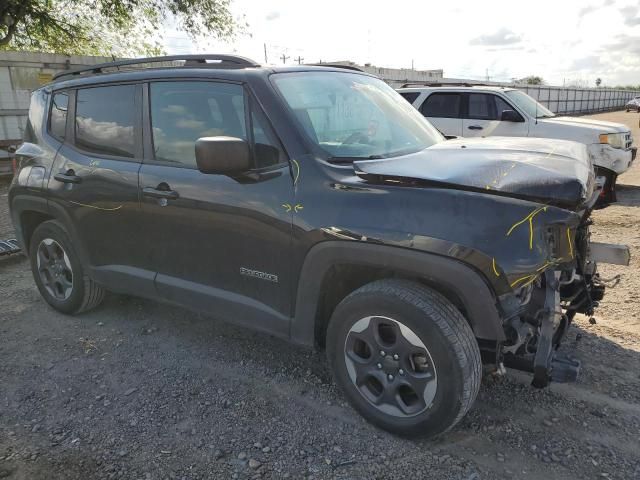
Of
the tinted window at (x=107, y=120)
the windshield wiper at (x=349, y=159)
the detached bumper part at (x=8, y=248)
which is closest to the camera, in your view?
the windshield wiper at (x=349, y=159)

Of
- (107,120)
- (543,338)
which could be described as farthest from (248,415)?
(107,120)

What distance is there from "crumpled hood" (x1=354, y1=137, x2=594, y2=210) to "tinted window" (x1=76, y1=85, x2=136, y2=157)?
1.78m

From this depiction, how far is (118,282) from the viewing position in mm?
3770

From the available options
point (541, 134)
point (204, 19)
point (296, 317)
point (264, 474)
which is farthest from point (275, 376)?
point (204, 19)

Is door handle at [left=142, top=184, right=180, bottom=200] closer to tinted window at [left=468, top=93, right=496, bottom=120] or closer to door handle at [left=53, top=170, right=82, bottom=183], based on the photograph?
door handle at [left=53, top=170, right=82, bottom=183]

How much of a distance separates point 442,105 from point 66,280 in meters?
7.48

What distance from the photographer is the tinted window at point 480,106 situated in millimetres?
9250

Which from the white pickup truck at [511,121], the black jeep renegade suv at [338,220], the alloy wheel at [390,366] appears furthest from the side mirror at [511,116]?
the alloy wheel at [390,366]

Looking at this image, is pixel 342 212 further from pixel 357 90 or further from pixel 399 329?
pixel 357 90

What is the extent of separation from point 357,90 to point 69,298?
113 inches

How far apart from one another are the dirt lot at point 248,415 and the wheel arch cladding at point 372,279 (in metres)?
0.55

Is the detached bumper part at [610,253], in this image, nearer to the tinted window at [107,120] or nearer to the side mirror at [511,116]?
the tinted window at [107,120]

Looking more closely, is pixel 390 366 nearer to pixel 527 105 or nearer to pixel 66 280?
pixel 66 280

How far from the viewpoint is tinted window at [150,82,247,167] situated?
3.04m
